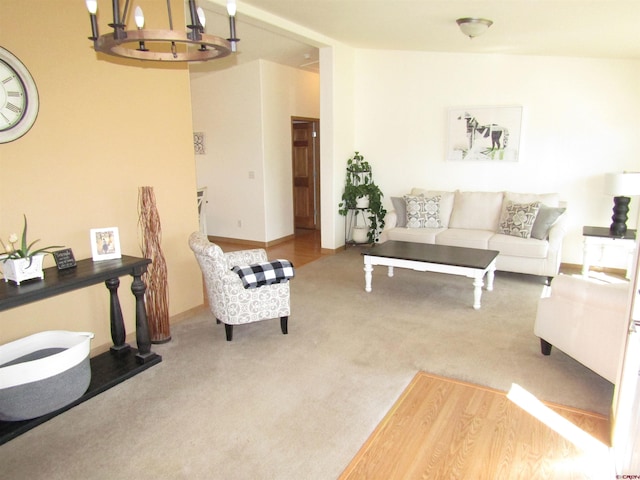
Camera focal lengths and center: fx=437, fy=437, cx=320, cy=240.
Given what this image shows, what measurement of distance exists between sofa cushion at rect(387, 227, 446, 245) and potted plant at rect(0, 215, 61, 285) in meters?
3.71

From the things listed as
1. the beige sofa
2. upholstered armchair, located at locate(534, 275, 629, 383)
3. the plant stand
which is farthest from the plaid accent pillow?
the plant stand

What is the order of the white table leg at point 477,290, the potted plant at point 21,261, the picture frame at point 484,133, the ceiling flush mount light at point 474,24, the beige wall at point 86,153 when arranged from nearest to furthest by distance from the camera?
the potted plant at point 21,261, the beige wall at point 86,153, the ceiling flush mount light at point 474,24, the white table leg at point 477,290, the picture frame at point 484,133

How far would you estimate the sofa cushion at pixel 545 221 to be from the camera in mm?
4645

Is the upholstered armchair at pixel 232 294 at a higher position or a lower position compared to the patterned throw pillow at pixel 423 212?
lower

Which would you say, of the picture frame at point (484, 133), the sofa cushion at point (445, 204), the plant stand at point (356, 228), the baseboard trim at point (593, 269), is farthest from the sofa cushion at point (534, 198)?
the plant stand at point (356, 228)

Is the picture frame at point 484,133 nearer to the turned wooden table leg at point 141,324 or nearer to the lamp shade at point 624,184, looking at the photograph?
the lamp shade at point 624,184

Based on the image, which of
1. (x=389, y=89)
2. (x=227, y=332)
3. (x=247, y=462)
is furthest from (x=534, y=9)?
(x=247, y=462)

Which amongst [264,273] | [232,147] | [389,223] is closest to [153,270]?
[264,273]

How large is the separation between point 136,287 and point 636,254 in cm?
287

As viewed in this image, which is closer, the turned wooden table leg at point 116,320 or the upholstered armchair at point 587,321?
the upholstered armchair at point 587,321

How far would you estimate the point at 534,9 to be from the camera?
3.41m

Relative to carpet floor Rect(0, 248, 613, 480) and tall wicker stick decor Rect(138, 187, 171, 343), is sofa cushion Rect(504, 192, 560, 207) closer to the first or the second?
carpet floor Rect(0, 248, 613, 480)

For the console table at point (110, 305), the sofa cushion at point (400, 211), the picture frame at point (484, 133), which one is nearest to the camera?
the console table at point (110, 305)

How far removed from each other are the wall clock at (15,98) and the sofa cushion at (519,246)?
14.1ft
